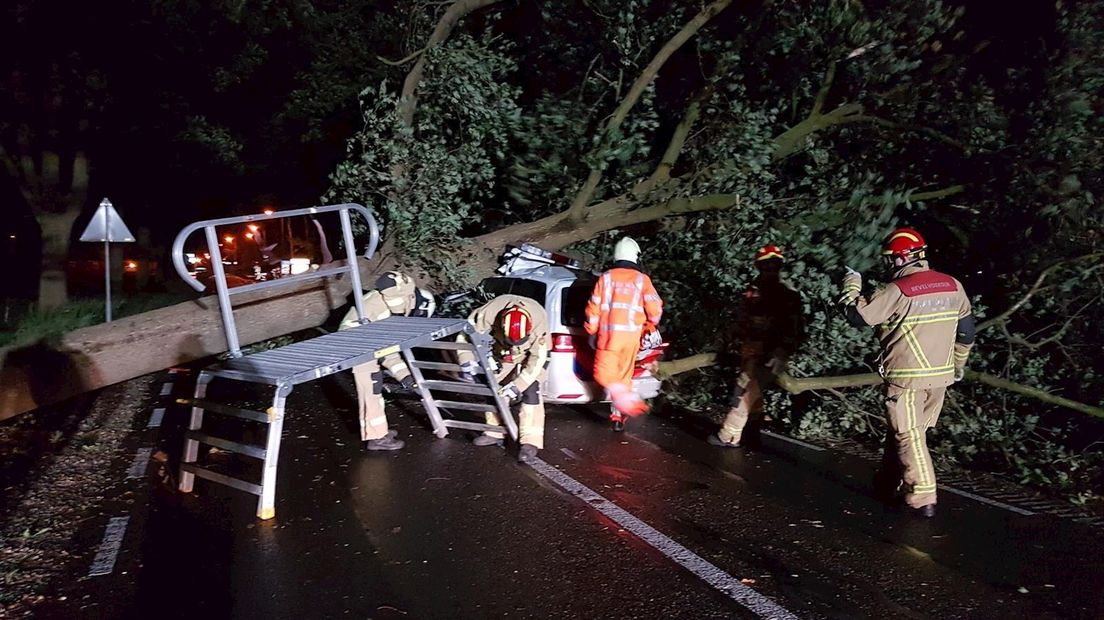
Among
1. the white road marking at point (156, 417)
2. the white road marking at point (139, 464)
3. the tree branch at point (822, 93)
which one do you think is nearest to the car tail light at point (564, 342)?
the white road marking at point (139, 464)

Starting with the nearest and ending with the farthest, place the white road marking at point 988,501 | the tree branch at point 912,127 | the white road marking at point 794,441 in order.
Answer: the white road marking at point 988,501 → the white road marking at point 794,441 → the tree branch at point 912,127

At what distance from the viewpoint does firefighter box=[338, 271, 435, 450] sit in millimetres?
6105

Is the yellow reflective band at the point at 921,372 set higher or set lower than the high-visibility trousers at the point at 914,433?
higher

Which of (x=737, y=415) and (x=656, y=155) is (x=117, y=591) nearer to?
(x=737, y=415)

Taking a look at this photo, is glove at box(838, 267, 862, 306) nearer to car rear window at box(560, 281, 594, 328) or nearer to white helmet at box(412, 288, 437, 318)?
car rear window at box(560, 281, 594, 328)

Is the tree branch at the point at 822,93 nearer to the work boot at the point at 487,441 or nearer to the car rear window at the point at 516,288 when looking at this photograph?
the car rear window at the point at 516,288

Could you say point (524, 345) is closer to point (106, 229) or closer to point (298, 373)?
point (298, 373)

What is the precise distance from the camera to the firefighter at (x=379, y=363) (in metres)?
6.11

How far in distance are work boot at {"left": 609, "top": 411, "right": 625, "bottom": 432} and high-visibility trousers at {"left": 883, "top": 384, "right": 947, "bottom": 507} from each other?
236 cm

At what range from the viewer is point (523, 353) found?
5.95 meters

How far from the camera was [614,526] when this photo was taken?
4.60 metres

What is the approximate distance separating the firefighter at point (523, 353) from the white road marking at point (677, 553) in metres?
0.38

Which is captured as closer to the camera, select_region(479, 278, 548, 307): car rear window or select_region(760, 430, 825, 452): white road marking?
select_region(760, 430, 825, 452): white road marking

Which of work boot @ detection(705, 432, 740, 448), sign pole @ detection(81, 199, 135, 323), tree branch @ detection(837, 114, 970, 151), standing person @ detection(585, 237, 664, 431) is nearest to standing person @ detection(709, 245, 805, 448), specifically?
work boot @ detection(705, 432, 740, 448)
